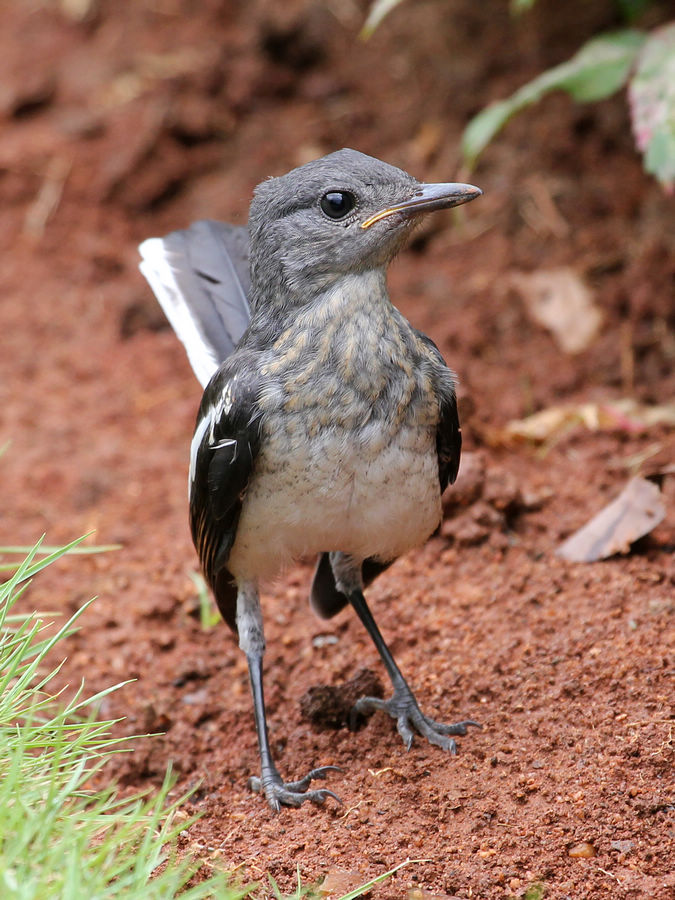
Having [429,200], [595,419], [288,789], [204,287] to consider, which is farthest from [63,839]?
[595,419]

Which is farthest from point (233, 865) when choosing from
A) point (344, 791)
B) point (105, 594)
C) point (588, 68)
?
point (588, 68)

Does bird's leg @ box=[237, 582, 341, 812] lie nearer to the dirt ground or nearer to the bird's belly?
the dirt ground

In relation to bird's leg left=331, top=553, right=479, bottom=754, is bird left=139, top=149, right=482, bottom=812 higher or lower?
higher

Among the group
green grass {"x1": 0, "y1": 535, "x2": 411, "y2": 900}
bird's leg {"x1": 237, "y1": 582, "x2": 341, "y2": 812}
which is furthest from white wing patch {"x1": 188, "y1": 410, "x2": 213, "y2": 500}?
green grass {"x1": 0, "y1": 535, "x2": 411, "y2": 900}

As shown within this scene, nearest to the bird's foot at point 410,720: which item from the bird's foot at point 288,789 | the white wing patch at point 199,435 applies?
the bird's foot at point 288,789

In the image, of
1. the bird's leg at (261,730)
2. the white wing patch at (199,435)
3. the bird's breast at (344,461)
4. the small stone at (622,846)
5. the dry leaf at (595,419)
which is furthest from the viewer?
the dry leaf at (595,419)

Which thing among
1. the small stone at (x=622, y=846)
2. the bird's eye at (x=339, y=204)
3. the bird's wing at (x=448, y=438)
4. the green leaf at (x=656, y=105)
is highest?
the bird's eye at (x=339, y=204)

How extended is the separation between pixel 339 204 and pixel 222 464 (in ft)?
3.29

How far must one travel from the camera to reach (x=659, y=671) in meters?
3.95

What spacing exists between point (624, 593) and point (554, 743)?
93cm

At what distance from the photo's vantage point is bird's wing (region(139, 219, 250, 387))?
478 cm

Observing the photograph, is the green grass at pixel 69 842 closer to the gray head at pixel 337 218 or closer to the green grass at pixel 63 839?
the green grass at pixel 63 839

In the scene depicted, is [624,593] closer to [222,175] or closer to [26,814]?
[26,814]

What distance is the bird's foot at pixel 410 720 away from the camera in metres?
4.08
